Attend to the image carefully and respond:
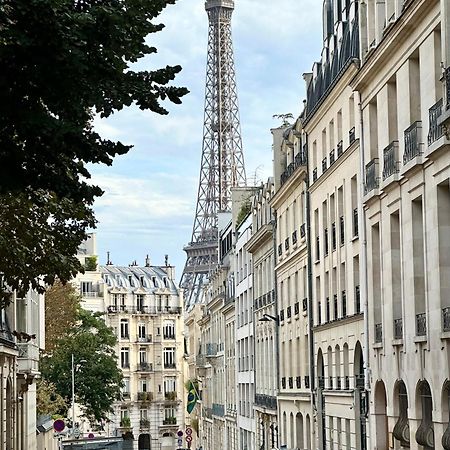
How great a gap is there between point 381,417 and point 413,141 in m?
7.91

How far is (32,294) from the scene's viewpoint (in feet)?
171

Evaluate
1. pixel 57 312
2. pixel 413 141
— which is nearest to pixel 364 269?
pixel 413 141

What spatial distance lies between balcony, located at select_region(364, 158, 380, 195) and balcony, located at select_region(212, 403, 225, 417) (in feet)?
181

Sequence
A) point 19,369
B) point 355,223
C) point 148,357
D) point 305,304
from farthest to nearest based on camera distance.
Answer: point 148,357
point 19,369
point 305,304
point 355,223

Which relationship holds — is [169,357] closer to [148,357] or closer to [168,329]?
[148,357]

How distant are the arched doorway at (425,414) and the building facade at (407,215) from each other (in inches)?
1.0

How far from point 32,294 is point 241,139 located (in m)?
116

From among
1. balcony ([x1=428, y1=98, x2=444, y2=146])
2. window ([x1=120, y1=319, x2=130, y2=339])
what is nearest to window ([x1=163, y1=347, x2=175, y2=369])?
window ([x1=120, y1=319, x2=130, y2=339])

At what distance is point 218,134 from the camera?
545 ft

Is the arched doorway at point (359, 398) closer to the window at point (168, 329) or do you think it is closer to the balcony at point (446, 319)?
the balcony at point (446, 319)

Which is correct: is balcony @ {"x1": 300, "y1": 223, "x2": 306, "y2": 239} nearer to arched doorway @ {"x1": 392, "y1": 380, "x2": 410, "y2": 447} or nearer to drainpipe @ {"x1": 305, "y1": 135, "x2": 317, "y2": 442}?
drainpipe @ {"x1": 305, "y1": 135, "x2": 317, "y2": 442}

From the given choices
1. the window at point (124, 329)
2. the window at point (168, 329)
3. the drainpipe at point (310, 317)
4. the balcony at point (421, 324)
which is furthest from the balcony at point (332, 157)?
the window at point (168, 329)

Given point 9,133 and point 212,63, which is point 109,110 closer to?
point 9,133

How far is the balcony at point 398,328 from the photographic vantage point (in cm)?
3090
